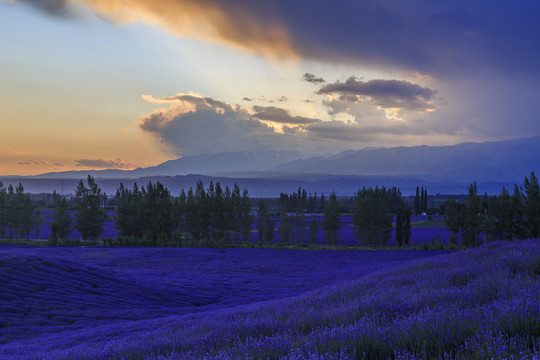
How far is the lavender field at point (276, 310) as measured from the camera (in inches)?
161

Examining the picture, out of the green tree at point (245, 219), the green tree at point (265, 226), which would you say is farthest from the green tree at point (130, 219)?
the green tree at point (265, 226)

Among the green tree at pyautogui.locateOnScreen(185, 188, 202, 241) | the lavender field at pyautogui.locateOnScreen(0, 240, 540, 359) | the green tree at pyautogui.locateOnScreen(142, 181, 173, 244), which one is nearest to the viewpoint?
the lavender field at pyautogui.locateOnScreen(0, 240, 540, 359)

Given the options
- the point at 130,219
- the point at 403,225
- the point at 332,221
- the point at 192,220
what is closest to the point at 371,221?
the point at 403,225

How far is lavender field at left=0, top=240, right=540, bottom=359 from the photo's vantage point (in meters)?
4.09

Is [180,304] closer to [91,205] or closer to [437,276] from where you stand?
[437,276]

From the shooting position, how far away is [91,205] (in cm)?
5244

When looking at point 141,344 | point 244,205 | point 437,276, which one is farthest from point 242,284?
point 244,205

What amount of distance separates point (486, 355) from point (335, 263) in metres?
26.6

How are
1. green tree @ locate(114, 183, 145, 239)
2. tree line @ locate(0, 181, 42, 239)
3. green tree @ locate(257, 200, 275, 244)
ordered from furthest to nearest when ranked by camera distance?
green tree @ locate(257, 200, 275, 244), tree line @ locate(0, 181, 42, 239), green tree @ locate(114, 183, 145, 239)

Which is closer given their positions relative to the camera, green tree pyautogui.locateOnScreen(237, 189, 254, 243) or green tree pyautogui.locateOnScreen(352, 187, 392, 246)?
green tree pyautogui.locateOnScreen(352, 187, 392, 246)

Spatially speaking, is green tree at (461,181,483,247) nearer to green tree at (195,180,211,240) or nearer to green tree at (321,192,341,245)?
green tree at (321,192,341,245)

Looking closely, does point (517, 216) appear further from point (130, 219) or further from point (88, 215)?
point (88, 215)

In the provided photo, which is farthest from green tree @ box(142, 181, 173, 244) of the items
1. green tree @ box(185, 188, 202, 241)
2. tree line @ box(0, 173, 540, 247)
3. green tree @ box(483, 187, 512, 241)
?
green tree @ box(483, 187, 512, 241)

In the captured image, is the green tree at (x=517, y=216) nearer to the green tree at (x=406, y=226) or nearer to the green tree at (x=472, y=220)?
the green tree at (x=472, y=220)
